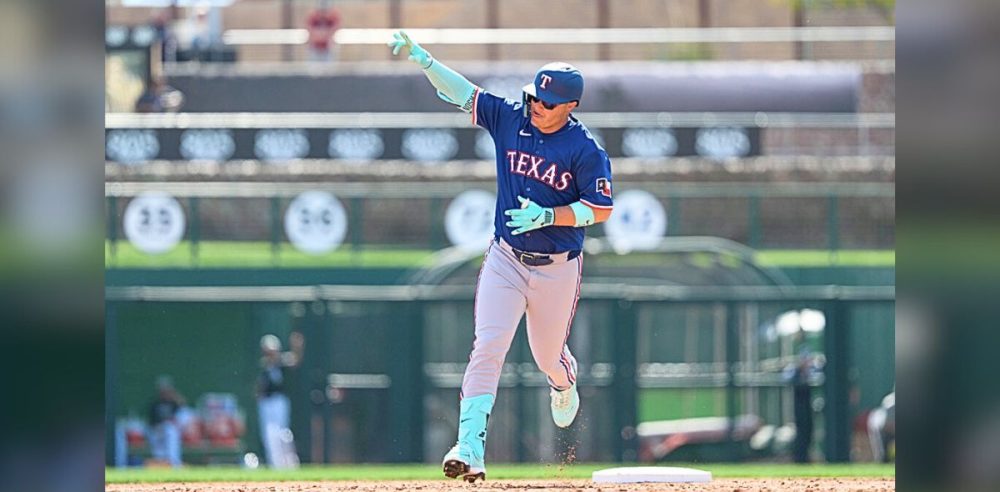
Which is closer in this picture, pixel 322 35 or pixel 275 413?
pixel 275 413

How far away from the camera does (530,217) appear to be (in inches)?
217

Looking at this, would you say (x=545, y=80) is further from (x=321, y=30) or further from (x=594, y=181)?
(x=321, y=30)

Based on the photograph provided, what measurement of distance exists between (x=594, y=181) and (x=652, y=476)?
69.4 inches

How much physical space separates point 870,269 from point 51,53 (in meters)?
15.4

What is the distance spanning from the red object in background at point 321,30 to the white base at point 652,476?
51.8 ft

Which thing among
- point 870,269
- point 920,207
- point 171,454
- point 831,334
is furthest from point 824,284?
point 920,207

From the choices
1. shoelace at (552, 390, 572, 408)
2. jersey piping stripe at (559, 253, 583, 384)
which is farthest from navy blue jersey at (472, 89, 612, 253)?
shoelace at (552, 390, 572, 408)

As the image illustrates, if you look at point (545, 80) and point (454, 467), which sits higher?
point (545, 80)

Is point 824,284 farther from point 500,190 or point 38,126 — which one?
point 38,126

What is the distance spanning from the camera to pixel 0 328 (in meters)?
1.66

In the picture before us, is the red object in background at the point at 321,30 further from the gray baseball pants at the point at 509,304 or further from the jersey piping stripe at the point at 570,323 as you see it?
the gray baseball pants at the point at 509,304

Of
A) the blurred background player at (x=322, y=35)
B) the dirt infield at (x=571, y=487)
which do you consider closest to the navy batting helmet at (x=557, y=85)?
the dirt infield at (x=571, y=487)

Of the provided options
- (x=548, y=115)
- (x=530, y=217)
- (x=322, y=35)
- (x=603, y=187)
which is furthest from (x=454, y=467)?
(x=322, y=35)

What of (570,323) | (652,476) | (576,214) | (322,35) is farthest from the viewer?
(322,35)
